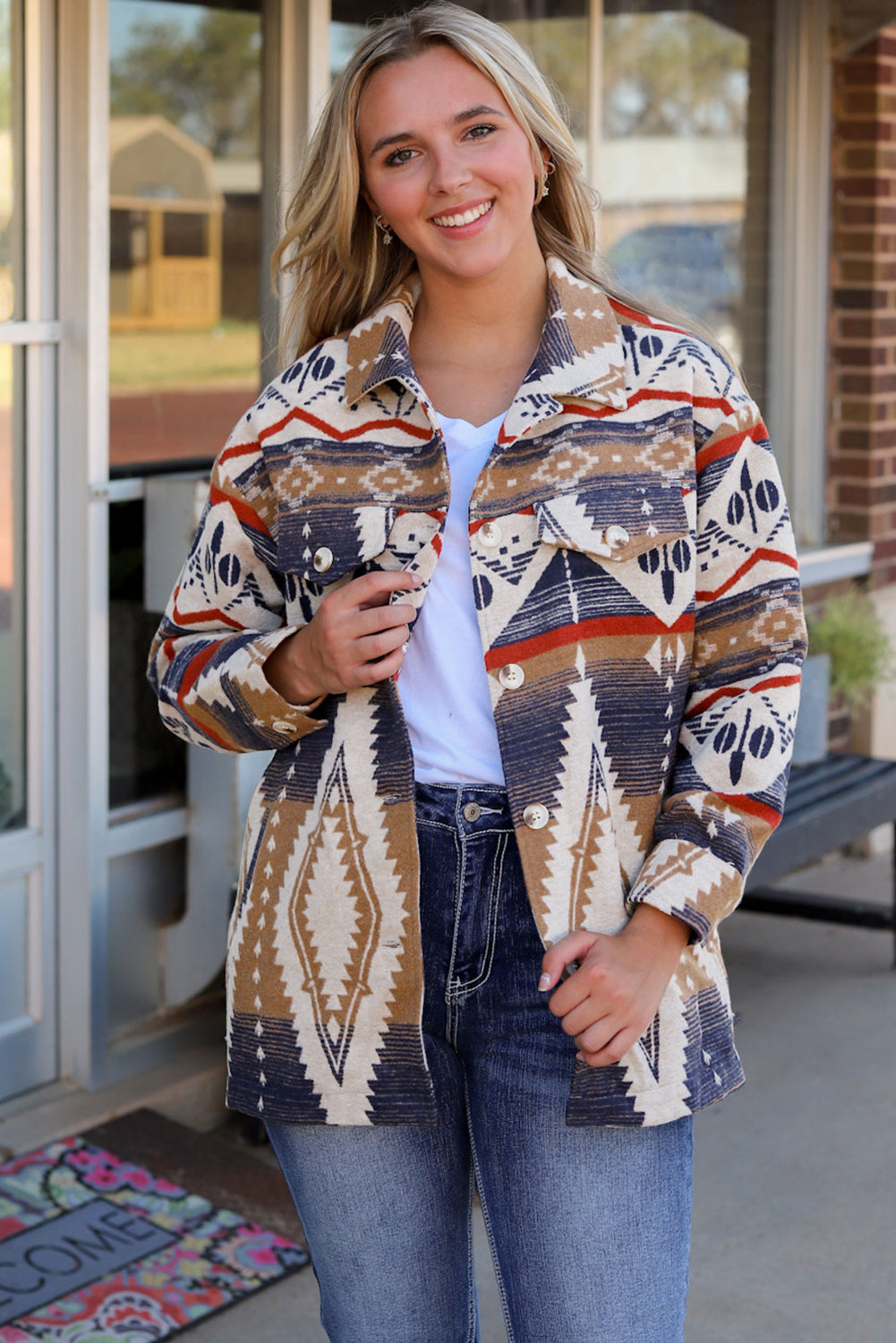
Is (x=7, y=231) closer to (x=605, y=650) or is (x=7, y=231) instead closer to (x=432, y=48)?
(x=432, y=48)

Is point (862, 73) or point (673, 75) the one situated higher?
point (862, 73)

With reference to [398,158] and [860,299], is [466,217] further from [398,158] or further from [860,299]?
[860,299]

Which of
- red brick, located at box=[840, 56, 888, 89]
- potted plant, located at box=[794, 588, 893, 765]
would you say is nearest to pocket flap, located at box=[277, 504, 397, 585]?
potted plant, located at box=[794, 588, 893, 765]

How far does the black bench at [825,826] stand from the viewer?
13.4 feet

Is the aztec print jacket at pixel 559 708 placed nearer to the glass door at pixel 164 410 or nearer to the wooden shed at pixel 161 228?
the glass door at pixel 164 410

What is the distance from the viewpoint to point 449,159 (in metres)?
1.75

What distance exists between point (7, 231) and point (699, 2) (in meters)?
2.75

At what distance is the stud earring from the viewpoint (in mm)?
1925

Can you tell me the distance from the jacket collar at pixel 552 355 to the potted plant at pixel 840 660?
3.05 m

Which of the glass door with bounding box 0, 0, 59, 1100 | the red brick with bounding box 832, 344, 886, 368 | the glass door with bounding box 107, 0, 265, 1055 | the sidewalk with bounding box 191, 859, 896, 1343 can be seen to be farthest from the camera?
the red brick with bounding box 832, 344, 886, 368

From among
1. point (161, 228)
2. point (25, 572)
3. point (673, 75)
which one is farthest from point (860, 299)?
point (25, 572)

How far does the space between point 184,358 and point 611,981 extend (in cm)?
260

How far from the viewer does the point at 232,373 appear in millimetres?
3990

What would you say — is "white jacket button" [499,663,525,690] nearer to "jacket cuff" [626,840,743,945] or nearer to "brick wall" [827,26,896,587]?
"jacket cuff" [626,840,743,945]
